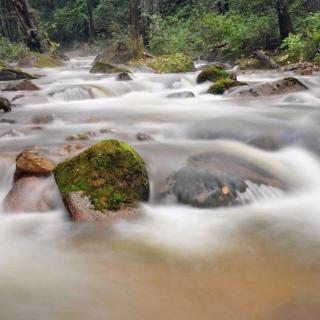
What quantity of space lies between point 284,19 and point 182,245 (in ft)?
42.3

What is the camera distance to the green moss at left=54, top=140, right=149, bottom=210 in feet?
14.0

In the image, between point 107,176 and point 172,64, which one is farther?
point 172,64

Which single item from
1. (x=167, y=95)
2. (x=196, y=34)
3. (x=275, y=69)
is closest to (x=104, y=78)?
(x=167, y=95)

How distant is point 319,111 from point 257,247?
4.87 meters

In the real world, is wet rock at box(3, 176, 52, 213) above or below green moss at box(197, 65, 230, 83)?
above

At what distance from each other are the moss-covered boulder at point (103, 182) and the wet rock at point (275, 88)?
Answer: 559 centimetres

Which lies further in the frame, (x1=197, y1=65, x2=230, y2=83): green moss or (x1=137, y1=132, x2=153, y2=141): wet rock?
(x1=197, y1=65, x2=230, y2=83): green moss

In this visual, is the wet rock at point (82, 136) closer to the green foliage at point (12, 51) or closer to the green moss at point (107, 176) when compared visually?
the green moss at point (107, 176)

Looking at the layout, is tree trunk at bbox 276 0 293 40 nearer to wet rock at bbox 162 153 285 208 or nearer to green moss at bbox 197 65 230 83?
green moss at bbox 197 65 230 83

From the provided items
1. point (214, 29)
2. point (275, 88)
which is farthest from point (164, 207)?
point (214, 29)

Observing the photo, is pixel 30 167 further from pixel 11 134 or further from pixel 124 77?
pixel 124 77

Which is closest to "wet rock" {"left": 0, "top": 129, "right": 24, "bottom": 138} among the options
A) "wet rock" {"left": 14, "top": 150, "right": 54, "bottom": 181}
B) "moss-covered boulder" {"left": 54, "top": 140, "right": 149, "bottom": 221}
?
"wet rock" {"left": 14, "top": 150, "right": 54, "bottom": 181}

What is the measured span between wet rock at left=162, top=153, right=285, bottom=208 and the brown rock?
1.83 feet

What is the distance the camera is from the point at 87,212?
4.15 metres
